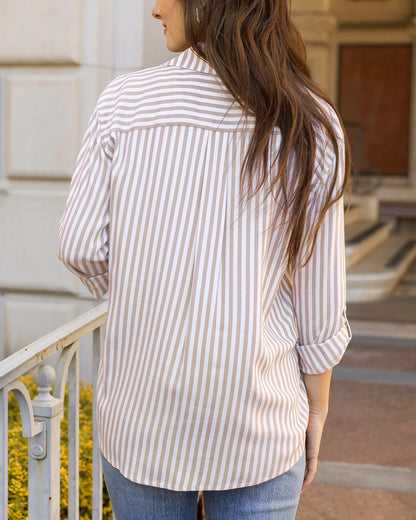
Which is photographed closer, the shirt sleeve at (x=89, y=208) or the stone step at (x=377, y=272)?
the shirt sleeve at (x=89, y=208)

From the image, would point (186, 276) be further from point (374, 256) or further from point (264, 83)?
point (374, 256)

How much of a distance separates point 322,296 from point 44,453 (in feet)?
2.60

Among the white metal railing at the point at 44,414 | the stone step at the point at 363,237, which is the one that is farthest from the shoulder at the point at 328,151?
the stone step at the point at 363,237

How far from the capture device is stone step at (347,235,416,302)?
25.3 ft

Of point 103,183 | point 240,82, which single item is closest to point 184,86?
point 240,82

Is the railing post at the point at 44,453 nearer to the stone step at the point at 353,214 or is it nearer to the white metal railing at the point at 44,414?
the white metal railing at the point at 44,414

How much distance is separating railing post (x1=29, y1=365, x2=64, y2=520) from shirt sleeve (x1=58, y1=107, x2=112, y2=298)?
53 centimetres

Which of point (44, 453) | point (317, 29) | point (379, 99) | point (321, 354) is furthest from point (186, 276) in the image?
point (379, 99)

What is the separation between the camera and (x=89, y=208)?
126cm

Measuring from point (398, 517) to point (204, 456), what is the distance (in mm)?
2124

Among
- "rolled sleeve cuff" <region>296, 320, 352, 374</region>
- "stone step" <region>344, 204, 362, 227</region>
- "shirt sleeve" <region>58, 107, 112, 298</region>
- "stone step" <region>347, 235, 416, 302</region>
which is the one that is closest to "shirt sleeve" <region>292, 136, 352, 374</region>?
"rolled sleeve cuff" <region>296, 320, 352, 374</region>

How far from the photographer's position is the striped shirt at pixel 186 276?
1.19m

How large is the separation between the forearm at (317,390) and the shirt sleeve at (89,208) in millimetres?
405

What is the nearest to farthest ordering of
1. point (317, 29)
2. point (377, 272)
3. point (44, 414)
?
point (44, 414) < point (377, 272) < point (317, 29)
